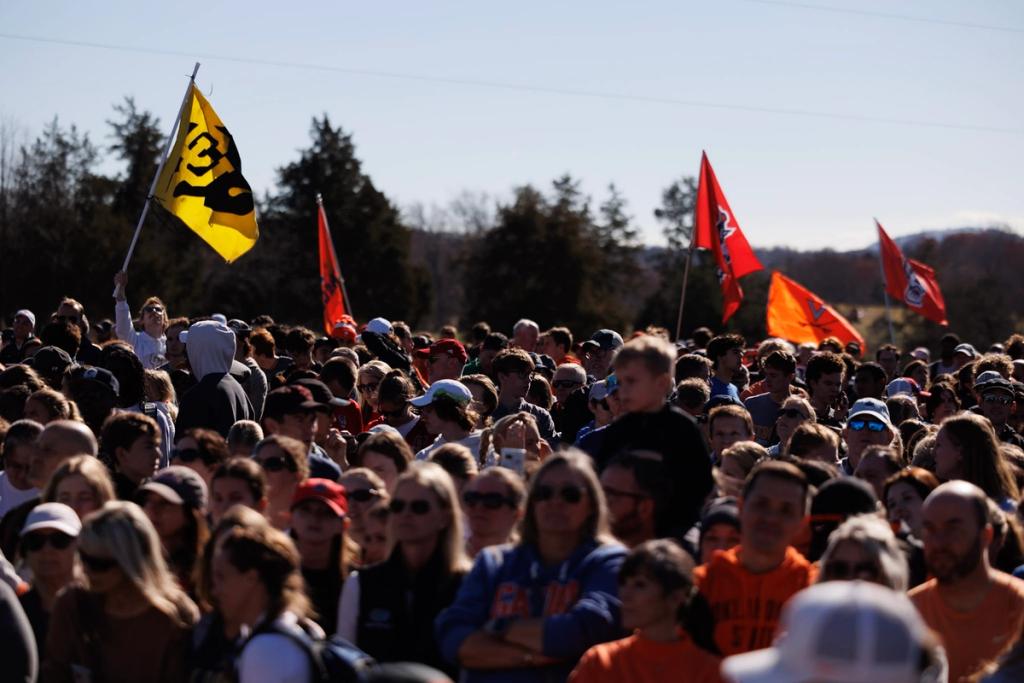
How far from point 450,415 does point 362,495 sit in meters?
2.49

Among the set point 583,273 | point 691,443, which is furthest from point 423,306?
point 691,443

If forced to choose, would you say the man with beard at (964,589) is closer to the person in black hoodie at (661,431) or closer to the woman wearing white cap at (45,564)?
the person in black hoodie at (661,431)

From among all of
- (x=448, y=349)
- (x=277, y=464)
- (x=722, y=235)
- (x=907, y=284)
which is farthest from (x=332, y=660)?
(x=907, y=284)

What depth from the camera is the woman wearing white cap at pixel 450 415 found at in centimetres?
859

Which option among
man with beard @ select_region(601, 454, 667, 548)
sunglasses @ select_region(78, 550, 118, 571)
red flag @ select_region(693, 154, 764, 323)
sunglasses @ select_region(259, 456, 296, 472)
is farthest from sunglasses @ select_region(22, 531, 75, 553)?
red flag @ select_region(693, 154, 764, 323)

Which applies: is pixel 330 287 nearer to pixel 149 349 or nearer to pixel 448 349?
pixel 149 349

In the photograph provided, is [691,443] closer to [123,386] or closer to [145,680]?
[145,680]

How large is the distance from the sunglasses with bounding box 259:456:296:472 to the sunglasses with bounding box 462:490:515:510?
1.17 metres

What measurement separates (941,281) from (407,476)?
205 ft

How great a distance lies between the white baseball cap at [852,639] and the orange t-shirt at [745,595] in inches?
81.8

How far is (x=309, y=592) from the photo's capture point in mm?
5535

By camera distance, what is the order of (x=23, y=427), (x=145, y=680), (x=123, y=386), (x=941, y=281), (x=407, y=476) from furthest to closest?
(x=941, y=281) < (x=123, y=386) < (x=23, y=427) < (x=407, y=476) < (x=145, y=680)

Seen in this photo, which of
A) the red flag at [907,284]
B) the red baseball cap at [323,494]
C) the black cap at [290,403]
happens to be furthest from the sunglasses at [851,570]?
the red flag at [907,284]

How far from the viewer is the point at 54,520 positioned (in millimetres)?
5559
